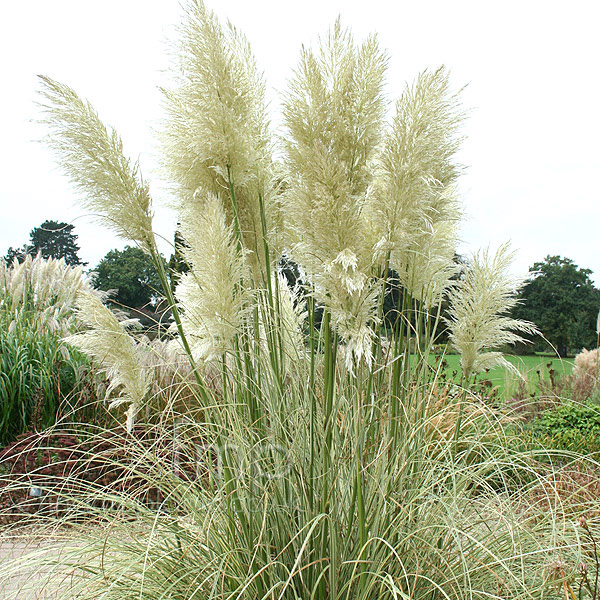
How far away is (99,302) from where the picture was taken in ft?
8.00

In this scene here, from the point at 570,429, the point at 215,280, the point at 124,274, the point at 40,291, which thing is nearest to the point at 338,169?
the point at 215,280

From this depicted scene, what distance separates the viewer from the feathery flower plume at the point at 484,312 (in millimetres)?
2650

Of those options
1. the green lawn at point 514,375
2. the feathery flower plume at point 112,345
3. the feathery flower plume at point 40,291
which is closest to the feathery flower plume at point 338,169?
the feathery flower plume at point 112,345

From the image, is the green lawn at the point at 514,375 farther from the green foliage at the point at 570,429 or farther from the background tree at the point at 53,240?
the background tree at the point at 53,240

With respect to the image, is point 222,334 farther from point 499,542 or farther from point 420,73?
point 499,542

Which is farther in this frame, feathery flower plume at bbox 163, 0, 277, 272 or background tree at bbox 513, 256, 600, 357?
background tree at bbox 513, 256, 600, 357

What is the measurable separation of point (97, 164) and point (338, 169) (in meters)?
1.09

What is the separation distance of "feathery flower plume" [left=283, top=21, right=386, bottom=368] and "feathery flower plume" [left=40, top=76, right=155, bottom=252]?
73 centimetres

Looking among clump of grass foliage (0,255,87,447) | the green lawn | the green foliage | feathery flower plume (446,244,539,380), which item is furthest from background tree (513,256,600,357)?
feathery flower plume (446,244,539,380)

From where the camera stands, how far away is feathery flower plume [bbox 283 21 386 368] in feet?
5.94

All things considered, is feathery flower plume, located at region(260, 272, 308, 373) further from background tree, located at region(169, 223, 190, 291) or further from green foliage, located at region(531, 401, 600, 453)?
green foliage, located at region(531, 401, 600, 453)

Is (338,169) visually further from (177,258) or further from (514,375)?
(514,375)

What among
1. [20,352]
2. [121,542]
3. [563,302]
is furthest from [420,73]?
[563,302]

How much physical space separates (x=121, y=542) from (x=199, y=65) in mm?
2058
